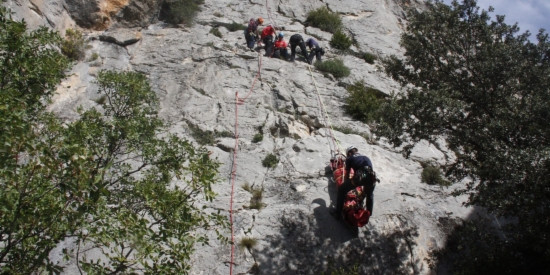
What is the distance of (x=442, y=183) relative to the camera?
33.1 feet

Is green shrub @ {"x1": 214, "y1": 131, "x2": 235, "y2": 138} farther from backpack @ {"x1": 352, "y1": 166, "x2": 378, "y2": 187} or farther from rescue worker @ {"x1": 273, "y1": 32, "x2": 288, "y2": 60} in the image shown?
rescue worker @ {"x1": 273, "y1": 32, "x2": 288, "y2": 60}

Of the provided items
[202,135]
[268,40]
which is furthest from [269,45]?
[202,135]

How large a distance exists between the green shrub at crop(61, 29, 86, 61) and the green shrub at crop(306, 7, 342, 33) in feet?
34.3

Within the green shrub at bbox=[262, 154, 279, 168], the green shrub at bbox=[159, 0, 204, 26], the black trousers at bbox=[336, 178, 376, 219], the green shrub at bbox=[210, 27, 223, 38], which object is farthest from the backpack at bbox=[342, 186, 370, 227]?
the green shrub at bbox=[159, 0, 204, 26]

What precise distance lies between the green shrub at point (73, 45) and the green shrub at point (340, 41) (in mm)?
10091

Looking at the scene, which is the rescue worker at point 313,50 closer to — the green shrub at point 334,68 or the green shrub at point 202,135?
the green shrub at point 334,68

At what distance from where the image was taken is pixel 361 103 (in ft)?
43.8

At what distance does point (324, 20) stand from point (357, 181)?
1297 cm

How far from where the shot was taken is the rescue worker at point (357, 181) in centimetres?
811

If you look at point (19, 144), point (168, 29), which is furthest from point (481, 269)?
point (168, 29)

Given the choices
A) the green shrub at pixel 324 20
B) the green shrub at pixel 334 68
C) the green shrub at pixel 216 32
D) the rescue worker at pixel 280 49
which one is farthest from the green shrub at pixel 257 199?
the green shrub at pixel 324 20

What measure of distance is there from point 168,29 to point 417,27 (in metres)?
10.2

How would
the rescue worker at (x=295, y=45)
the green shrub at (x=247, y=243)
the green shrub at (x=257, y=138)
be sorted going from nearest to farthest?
the green shrub at (x=247, y=243) < the green shrub at (x=257, y=138) < the rescue worker at (x=295, y=45)

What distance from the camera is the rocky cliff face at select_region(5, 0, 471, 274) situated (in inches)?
316
